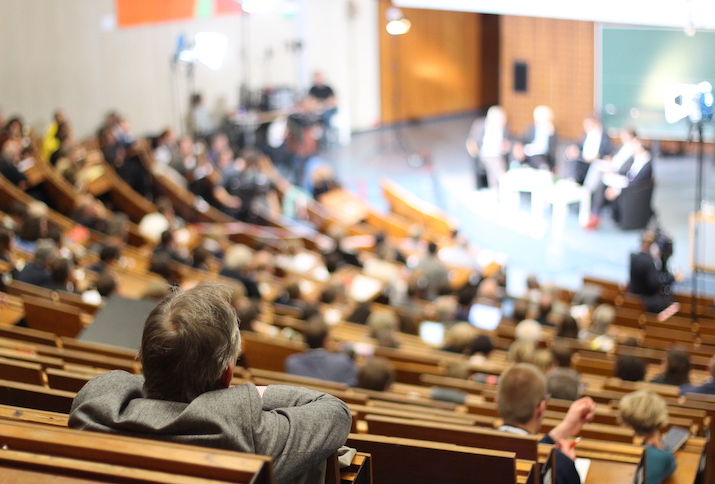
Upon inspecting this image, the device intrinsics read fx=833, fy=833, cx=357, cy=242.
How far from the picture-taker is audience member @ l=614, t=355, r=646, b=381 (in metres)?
4.75

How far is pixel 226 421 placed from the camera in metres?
1.52

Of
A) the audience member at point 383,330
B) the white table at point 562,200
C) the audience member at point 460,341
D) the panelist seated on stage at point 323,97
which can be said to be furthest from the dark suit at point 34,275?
the panelist seated on stage at point 323,97

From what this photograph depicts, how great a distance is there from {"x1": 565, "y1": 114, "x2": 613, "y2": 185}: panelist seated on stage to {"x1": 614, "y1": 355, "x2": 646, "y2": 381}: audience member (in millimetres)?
7016

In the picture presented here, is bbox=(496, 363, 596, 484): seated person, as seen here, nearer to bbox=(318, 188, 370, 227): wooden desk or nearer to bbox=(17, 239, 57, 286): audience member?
bbox=(17, 239, 57, 286): audience member

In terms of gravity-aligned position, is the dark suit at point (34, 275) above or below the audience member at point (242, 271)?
above

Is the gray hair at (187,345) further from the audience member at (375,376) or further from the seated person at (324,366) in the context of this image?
the seated person at (324,366)

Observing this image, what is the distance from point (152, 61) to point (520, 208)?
579cm

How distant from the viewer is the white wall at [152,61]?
34.4ft

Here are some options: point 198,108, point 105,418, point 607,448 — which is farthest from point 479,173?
point 105,418

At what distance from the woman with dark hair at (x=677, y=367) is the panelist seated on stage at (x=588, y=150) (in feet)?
23.1

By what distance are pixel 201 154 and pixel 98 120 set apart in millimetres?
1994

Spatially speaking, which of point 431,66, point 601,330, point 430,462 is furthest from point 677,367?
point 431,66

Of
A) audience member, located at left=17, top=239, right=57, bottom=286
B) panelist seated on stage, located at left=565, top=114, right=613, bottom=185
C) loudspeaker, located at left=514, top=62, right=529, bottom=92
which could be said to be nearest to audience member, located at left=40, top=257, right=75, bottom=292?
audience member, located at left=17, top=239, right=57, bottom=286

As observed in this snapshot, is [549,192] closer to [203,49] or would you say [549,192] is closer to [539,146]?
[539,146]
